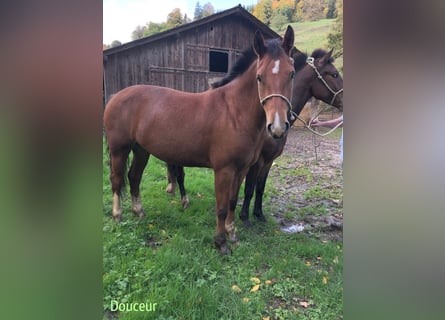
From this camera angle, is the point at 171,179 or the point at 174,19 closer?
the point at 174,19

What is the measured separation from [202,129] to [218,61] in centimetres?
58

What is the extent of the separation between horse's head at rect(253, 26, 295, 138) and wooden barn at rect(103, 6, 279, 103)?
6.8 inches

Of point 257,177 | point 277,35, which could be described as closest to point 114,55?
point 277,35

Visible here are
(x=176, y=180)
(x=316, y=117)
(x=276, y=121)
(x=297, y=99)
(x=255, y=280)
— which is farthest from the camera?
(x=176, y=180)

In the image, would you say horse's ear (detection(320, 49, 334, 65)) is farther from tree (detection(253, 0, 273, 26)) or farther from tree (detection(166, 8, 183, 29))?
tree (detection(166, 8, 183, 29))

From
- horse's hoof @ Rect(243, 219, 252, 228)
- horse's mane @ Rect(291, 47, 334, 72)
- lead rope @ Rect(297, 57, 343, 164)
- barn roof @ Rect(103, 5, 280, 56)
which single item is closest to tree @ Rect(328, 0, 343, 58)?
horse's mane @ Rect(291, 47, 334, 72)

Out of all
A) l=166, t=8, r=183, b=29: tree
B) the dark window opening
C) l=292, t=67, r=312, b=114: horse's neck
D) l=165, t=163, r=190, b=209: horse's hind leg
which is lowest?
l=165, t=163, r=190, b=209: horse's hind leg

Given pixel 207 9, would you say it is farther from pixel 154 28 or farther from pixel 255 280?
pixel 255 280

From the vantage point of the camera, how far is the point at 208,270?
1909 mm

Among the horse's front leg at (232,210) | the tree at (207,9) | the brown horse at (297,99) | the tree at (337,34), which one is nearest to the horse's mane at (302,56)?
the brown horse at (297,99)

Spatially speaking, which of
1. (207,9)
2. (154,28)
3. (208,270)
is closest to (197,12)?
(207,9)

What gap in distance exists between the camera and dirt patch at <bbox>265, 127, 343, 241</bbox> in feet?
6.41
